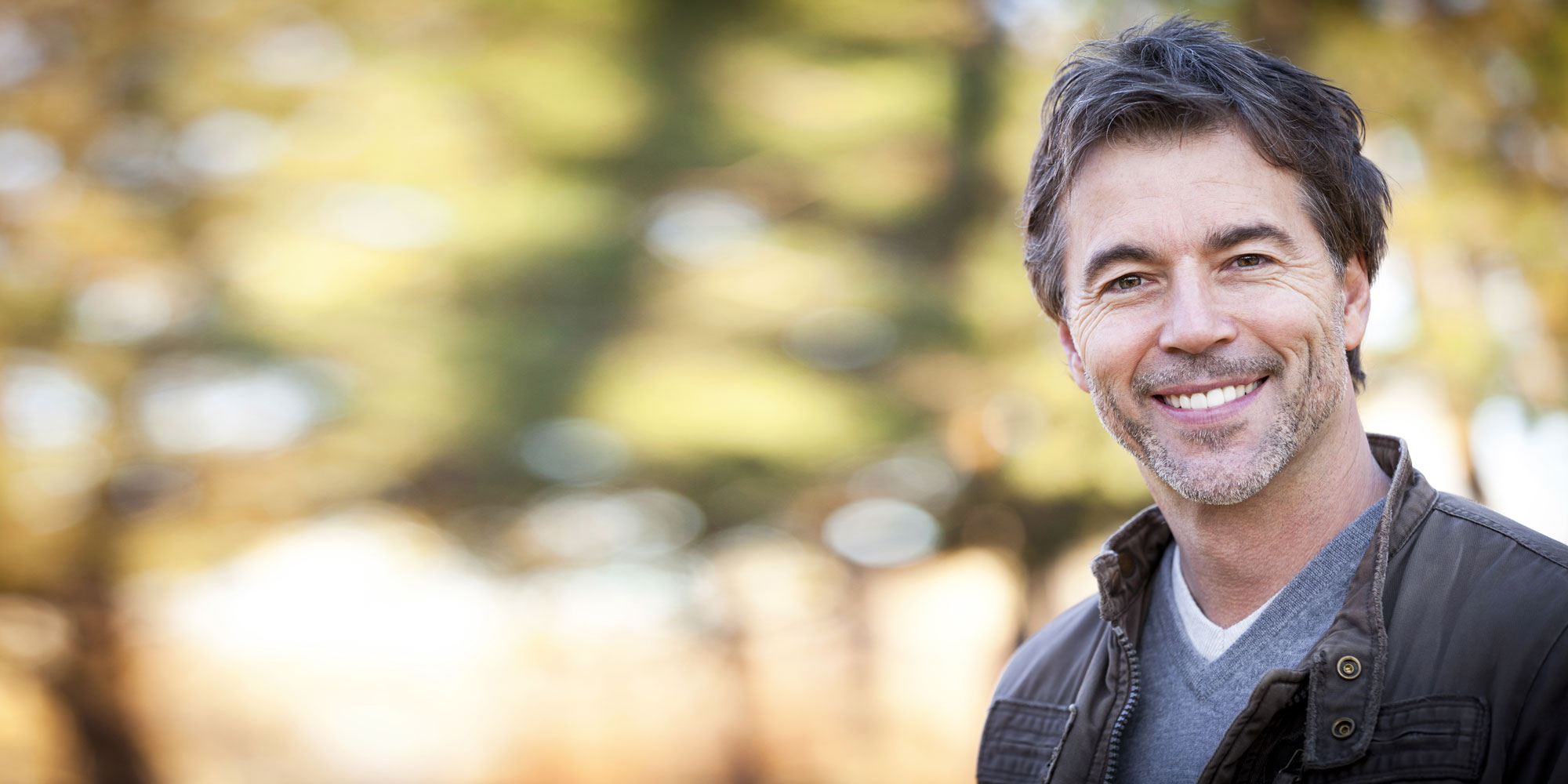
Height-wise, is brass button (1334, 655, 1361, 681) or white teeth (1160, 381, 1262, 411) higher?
white teeth (1160, 381, 1262, 411)

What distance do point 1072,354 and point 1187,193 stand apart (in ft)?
1.11

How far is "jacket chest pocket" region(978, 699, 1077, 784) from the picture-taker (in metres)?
1.41

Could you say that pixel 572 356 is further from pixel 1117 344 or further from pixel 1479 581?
pixel 1479 581

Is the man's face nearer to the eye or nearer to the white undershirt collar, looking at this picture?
the eye

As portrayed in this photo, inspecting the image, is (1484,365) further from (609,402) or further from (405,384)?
(405,384)

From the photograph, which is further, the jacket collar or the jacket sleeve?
the jacket collar

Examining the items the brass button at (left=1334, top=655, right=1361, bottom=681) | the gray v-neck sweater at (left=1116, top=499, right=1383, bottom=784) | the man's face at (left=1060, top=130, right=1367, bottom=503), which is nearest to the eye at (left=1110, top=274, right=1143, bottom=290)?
the man's face at (left=1060, top=130, right=1367, bottom=503)

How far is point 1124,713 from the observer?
4.36 ft

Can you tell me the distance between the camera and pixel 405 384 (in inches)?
211

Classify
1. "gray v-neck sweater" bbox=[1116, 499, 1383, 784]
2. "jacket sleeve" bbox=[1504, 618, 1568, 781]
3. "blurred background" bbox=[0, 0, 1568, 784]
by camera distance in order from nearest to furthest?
"jacket sleeve" bbox=[1504, 618, 1568, 781], "gray v-neck sweater" bbox=[1116, 499, 1383, 784], "blurred background" bbox=[0, 0, 1568, 784]

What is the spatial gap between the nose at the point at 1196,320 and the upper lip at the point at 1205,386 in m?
0.04

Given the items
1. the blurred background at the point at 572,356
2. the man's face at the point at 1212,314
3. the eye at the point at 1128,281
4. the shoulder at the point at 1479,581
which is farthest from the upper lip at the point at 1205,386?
the blurred background at the point at 572,356

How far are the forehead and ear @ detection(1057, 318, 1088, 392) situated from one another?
0.21 metres

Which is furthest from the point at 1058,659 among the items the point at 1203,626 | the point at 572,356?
the point at 572,356
